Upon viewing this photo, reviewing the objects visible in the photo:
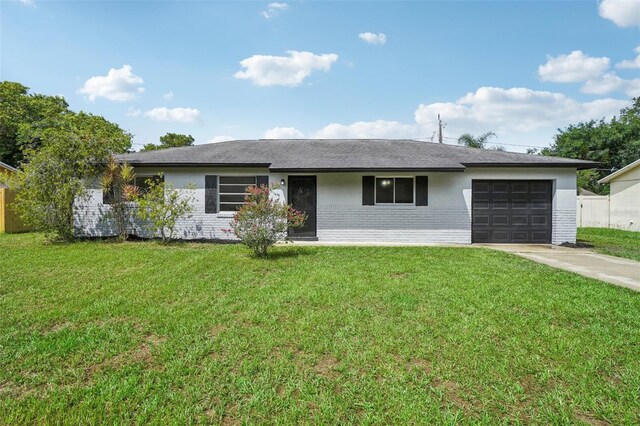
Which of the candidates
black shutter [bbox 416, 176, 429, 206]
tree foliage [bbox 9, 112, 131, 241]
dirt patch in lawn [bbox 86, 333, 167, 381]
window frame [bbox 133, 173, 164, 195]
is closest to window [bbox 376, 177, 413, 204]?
black shutter [bbox 416, 176, 429, 206]

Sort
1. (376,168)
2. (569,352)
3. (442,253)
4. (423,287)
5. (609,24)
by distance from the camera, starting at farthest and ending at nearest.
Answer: (609,24)
(376,168)
(442,253)
(423,287)
(569,352)

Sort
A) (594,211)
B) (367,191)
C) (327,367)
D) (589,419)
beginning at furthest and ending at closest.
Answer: (594,211) < (367,191) < (327,367) < (589,419)

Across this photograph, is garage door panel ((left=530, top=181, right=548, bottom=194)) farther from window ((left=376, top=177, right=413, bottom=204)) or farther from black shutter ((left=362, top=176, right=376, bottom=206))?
black shutter ((left=362, top=176, right=376, bottom=206))

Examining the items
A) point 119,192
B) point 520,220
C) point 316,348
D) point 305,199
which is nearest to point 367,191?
point 305,199

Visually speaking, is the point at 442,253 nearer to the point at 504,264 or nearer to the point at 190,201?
the point at 504,264

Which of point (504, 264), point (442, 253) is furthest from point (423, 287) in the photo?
point (442, 253)

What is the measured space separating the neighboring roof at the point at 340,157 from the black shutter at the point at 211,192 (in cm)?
59

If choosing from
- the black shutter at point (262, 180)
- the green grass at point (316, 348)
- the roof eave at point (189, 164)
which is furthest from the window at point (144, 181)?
the green grass at point (316, 348)

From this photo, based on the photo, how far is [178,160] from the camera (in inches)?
429

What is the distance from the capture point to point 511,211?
1075 cm

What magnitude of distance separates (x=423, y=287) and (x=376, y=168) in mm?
5527

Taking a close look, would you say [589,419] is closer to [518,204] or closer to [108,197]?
[518,204]

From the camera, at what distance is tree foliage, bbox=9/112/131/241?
9594 millimetres

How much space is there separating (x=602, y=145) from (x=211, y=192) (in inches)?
1424
